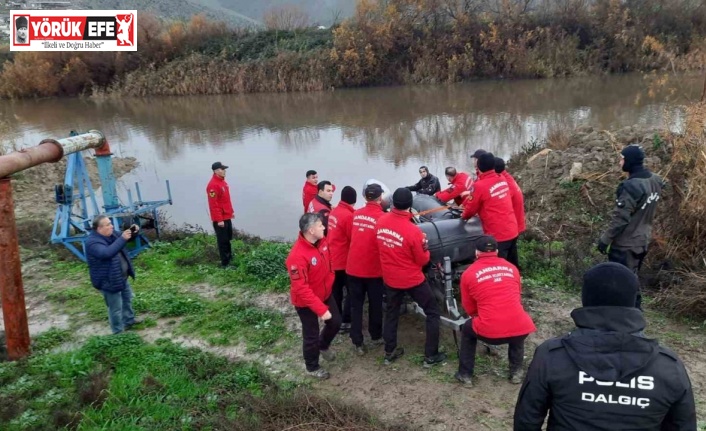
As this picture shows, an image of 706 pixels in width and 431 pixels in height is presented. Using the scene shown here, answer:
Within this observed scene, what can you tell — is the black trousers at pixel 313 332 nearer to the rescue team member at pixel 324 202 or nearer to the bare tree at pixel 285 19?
the rescue team member at pixel 324 202

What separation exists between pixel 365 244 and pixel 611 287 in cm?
313

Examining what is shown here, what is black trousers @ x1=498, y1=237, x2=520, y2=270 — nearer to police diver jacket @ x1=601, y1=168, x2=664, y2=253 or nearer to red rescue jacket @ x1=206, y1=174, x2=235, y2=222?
police diver jacket @ x1=601, y1=168, x2=664, y2=253

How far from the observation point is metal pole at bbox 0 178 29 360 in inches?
211

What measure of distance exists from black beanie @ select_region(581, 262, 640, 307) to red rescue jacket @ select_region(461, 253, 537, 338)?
202 centimetres

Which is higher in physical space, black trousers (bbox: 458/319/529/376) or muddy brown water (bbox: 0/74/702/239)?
muddy brown water (bbox: 0/74/702/239)

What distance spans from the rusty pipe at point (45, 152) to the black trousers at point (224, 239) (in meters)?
2.27

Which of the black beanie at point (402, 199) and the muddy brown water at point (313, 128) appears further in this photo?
the muddy brown water at point (313, 128)

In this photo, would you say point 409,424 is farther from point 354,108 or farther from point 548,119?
point 354,108

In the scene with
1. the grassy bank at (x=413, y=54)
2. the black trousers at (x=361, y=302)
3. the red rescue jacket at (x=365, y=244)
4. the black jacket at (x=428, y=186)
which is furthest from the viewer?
the grassy bank at (x=413, y=54)

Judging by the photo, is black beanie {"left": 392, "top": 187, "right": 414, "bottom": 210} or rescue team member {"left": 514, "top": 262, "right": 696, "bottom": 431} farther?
black beanie {"left": 392, "top": 187, "right": 414, "bottom": 210}

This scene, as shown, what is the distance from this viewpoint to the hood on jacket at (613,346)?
2100 mm

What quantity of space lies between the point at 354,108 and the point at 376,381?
20573 millimetres

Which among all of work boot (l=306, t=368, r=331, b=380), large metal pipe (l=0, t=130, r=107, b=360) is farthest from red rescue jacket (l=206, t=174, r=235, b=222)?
work boot (l=306, t=368, r=331, b=380)

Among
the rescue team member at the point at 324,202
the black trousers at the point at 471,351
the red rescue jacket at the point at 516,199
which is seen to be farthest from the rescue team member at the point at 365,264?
the red rescue jacket at the point at 516,199
